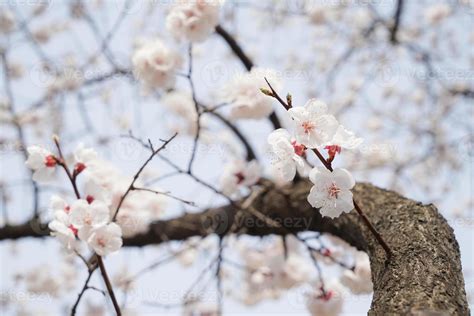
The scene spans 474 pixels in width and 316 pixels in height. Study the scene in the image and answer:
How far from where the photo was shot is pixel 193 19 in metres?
2.08

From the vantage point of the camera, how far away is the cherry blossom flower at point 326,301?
2.22 metres

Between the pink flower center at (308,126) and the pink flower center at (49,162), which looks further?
the pink flower center at (49,162)

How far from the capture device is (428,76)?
463 cm

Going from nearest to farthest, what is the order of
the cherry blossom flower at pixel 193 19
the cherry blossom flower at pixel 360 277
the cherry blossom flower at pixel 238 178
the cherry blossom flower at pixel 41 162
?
the cherry blossom flower at pixel 41 162 → the cherry blossom flower at pixel 360 277 → the cherry blossom flower at pixel 193 19 → the cherry blossom flower at pixel 238 178

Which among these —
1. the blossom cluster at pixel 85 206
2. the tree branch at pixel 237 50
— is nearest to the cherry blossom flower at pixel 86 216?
the blossom cluster at pixel 85 206

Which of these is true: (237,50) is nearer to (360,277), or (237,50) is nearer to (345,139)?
(360,277)

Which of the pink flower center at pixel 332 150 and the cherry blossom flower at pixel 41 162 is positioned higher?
the pink flower center at pixel 332 150

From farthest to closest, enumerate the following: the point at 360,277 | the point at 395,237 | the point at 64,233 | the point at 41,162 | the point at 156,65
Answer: the point at 156,65
the point at 360,277
the point at 41,162
the point at 64,233
the point at 395,237

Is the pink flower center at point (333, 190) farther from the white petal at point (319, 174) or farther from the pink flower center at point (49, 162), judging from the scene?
the pink flower center at point (49, 162)

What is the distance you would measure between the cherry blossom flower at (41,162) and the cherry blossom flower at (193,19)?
81 cm

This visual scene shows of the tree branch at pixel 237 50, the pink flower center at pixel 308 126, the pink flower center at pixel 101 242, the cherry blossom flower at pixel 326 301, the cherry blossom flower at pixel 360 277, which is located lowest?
the cherry blossom flower at pixel 326 301

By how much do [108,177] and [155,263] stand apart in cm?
61

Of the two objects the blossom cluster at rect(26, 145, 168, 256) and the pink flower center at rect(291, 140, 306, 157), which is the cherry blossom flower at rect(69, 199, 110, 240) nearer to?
the blossom cluster at rect(26, 145, 168, 256)

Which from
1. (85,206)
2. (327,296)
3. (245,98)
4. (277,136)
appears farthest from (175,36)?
(327,296)
